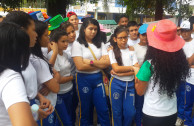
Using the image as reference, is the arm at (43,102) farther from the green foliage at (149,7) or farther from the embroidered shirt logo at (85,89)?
the green foliage at (149,7)

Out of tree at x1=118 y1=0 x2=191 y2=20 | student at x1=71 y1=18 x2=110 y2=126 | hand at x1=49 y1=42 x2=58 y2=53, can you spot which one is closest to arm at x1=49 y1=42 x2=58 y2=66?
hand at x1=49 y1=42 x2=58 y2=53

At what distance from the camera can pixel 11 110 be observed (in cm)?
99

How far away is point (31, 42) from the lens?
5.94 ft

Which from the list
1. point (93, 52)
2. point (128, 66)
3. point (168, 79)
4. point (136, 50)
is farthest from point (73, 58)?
point (168, 79)

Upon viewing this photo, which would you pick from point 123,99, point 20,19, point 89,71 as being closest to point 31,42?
point 20,19

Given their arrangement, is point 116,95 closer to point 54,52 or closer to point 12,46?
point 54,52

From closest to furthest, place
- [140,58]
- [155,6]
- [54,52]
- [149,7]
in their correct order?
[54,52], [140,58], [155,6], [149,7]

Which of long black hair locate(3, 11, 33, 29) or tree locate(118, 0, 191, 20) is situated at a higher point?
tree locate(118, 0, 191, 20)

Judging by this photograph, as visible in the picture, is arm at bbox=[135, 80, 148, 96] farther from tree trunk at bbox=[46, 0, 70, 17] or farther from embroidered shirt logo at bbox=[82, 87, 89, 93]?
tree trunk at bbox=[46, 0, 70, 17]

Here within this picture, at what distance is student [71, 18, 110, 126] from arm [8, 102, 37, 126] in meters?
2.07

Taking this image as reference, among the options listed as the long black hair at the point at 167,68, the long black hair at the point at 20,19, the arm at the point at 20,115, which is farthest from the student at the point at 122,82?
the arm at the point at 20,115

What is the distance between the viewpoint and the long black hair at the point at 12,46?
1.14 meters

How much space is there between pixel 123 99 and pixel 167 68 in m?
1.25

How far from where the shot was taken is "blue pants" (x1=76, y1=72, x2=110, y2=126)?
318 cm
